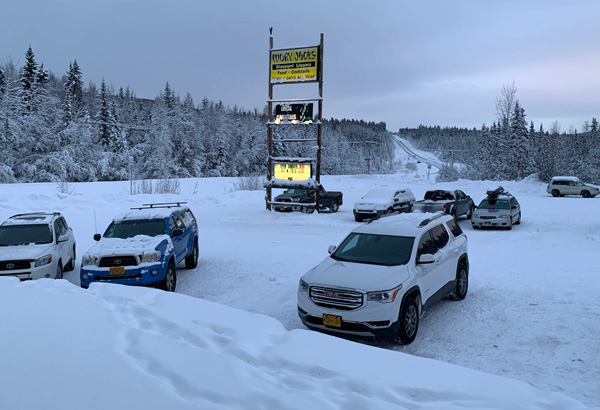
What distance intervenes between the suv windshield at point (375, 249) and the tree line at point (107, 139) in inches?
1297

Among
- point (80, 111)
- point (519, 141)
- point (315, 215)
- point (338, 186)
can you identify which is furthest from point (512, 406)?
point (519, 141)

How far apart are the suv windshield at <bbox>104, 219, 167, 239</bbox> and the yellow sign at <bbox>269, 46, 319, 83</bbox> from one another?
1719cm

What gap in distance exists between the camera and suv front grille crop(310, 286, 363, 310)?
687cm

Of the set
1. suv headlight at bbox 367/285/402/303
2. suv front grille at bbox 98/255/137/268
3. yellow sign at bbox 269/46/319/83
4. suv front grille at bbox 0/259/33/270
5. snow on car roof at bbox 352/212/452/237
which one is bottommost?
suv front grille at bbox 0/259/33/270

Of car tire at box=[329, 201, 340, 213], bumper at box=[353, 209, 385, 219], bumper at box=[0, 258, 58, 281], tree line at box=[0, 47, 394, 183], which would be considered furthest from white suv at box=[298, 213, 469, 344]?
tree line at box=[0, 47, 394, 183]

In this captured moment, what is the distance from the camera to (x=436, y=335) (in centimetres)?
755

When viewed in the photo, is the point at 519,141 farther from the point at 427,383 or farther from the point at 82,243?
the point at 427,383

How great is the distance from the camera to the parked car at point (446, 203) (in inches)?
873

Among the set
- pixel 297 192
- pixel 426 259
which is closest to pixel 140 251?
pixel 426 259

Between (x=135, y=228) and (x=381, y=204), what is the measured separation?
1473cm

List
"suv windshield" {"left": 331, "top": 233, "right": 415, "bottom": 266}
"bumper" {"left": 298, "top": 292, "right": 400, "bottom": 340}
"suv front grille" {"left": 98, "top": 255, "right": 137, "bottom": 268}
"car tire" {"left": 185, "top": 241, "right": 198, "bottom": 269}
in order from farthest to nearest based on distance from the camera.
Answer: "car tire" {"left": 185, "top": 241, "right": 198, "bottom": 269} → "suv front grille" {"left": 98, "top": 255, "right": 137, "bottom": 268} → "suv windshield" {"left": 331, "top": 233, "right": 415, "bottom": 266} → "bumper" {"left": 298, "top": 292, "right": 400, "bottom": 340}

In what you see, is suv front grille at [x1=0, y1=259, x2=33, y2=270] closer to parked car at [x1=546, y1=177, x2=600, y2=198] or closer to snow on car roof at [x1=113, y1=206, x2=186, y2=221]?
snow on car roof at [x1=113, y1=206, x2=186, y2=221]

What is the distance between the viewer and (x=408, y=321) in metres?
7.11

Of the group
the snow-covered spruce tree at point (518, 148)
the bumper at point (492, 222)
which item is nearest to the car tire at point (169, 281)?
the bumper at point (492, 222)
